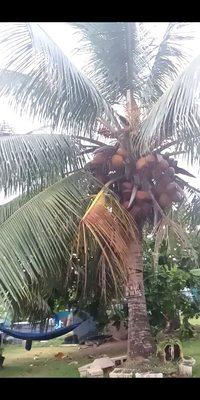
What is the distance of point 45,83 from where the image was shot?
2.44m

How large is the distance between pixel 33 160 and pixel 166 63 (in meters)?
1.33

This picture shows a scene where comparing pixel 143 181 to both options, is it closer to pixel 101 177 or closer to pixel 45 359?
pixel 101 177

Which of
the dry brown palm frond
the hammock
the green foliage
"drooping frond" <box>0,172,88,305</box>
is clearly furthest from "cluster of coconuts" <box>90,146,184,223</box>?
the hammock

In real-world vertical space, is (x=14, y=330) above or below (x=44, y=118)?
below

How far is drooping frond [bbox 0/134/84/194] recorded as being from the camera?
2145mm

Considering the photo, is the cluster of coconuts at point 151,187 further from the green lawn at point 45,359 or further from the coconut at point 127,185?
the green lawn at point 45,359

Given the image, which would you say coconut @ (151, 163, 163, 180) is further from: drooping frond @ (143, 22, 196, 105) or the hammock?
the hammock

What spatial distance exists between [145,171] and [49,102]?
2.16 ft

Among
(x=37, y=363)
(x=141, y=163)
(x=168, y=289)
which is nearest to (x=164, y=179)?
(x=141, y=163)

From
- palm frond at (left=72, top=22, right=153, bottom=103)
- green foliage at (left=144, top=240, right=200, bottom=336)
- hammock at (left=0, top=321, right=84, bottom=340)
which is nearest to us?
palm frond at (left=72, top=22, right=153, bottom=103)

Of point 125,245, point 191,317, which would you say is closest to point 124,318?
point 191,317

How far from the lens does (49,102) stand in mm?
2504
